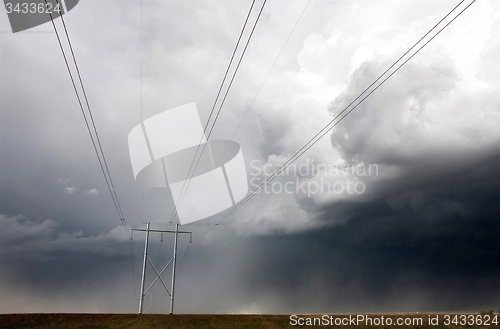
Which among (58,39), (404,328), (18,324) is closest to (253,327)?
(404,328)

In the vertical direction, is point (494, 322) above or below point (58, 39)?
below

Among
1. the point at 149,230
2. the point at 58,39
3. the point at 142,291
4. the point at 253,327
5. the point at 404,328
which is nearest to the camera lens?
the point at 58,39

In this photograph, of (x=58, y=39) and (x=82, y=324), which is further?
(x=82, y=324)

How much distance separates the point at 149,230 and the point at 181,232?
4.95 meters

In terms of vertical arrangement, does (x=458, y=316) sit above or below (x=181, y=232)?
below

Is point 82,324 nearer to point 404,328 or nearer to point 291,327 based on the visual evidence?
point 291,327

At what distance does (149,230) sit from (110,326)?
86.8ft

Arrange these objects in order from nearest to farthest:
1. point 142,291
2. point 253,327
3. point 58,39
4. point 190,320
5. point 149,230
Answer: point 58,39, point 253,327, point 190,320, point 142,291, point 149,230

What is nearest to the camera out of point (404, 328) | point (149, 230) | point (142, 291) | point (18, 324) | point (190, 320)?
point (404, 328)

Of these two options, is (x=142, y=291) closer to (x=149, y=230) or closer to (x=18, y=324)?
(x=149, y=230)

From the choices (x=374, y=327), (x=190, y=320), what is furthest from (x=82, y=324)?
(x=374, y=327)

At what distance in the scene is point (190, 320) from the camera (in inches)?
1008

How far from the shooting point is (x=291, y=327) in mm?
20500

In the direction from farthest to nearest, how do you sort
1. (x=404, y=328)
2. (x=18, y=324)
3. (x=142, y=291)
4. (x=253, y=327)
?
(x=142, y=291) → (x=18, y=324) → (x=253, y=327) → (x=404, y=328)
